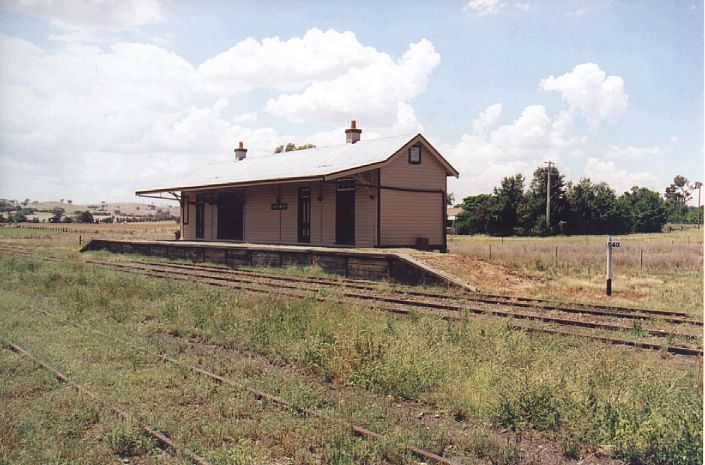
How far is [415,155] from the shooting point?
72.2 ft

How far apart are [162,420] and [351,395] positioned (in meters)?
1.92

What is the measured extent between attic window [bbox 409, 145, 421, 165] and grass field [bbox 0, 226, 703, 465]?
1239 cm

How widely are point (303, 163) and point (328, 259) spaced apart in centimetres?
894

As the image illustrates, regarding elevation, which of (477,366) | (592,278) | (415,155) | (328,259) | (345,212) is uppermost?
(415,155)

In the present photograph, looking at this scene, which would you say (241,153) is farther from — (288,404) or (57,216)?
(57,216)

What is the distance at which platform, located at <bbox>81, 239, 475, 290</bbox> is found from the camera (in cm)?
1493

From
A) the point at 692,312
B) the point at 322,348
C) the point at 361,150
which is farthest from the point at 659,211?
the point at 322,348

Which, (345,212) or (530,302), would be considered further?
(345,212)

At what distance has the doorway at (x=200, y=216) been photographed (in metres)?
29.2

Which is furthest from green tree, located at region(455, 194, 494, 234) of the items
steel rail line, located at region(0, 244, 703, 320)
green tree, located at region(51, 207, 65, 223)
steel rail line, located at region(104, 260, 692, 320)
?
green tree, located at region(51, 207, 65, 223)

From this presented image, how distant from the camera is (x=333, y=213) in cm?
→ 2173

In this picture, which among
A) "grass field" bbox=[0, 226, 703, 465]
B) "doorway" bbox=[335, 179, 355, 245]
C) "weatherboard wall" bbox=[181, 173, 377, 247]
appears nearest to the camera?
"grass field" bbox=[0, 226, 703, 465]

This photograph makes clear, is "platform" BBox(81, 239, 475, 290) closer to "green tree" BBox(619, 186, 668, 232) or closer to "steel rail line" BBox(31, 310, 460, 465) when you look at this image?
"steel rail line" BBox(31, 310, 460, 465)

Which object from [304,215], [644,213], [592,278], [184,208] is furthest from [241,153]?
[644,213]
